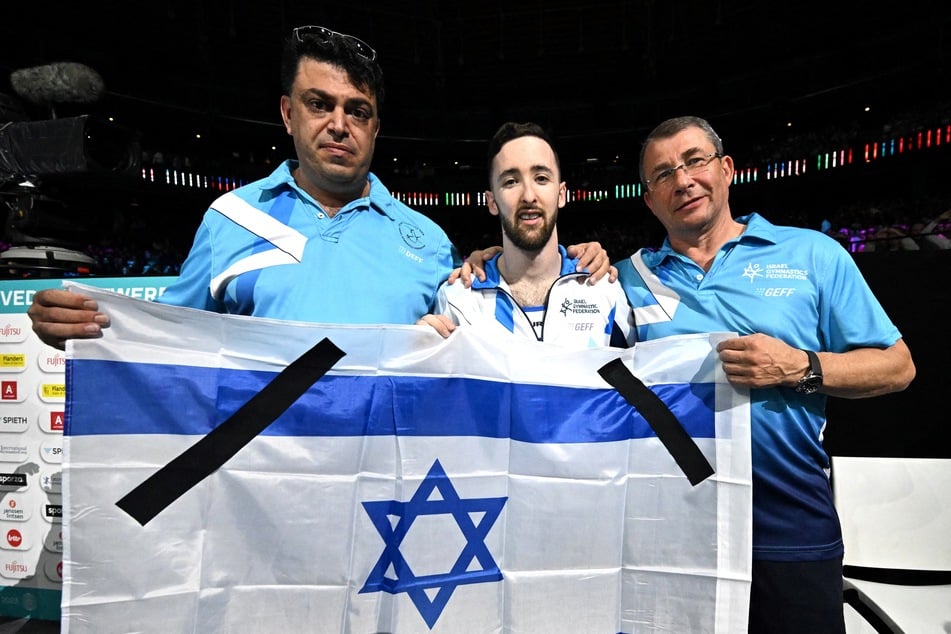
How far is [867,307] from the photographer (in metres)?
1.59

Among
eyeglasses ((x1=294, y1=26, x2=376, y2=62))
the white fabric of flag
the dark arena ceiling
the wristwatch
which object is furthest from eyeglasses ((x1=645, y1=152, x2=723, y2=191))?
the dark arena ceiling

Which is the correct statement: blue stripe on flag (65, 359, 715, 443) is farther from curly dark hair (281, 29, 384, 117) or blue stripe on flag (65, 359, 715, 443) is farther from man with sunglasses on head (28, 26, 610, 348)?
curly dark hair (281, 29, 384, 117)

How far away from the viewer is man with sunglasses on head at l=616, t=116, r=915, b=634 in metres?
1.49

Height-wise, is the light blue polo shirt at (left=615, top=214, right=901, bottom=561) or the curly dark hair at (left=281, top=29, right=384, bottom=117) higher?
the curly dark hair at (left=281, top=29, right=384, bottom=117)

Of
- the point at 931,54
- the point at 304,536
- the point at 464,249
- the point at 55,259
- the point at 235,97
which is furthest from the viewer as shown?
the point at 464,249

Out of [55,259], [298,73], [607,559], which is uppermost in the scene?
[298,73]

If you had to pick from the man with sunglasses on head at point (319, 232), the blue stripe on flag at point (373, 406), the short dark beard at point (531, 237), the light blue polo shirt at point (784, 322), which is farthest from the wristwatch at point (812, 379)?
the short dark beard at point (531, 237)

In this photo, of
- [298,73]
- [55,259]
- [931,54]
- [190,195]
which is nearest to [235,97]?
[190,195]

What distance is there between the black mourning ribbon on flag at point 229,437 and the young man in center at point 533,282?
48cm

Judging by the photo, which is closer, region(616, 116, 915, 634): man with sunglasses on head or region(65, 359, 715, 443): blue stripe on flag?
region(65, 359, 715, 443): blue stripe on flag

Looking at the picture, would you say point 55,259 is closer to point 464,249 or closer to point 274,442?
point 274,442

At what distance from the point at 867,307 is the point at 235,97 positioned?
17.4 metres

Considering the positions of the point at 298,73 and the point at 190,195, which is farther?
the point at 190,195

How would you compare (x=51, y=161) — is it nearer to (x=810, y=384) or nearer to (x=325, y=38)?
(x=325, y=38)
